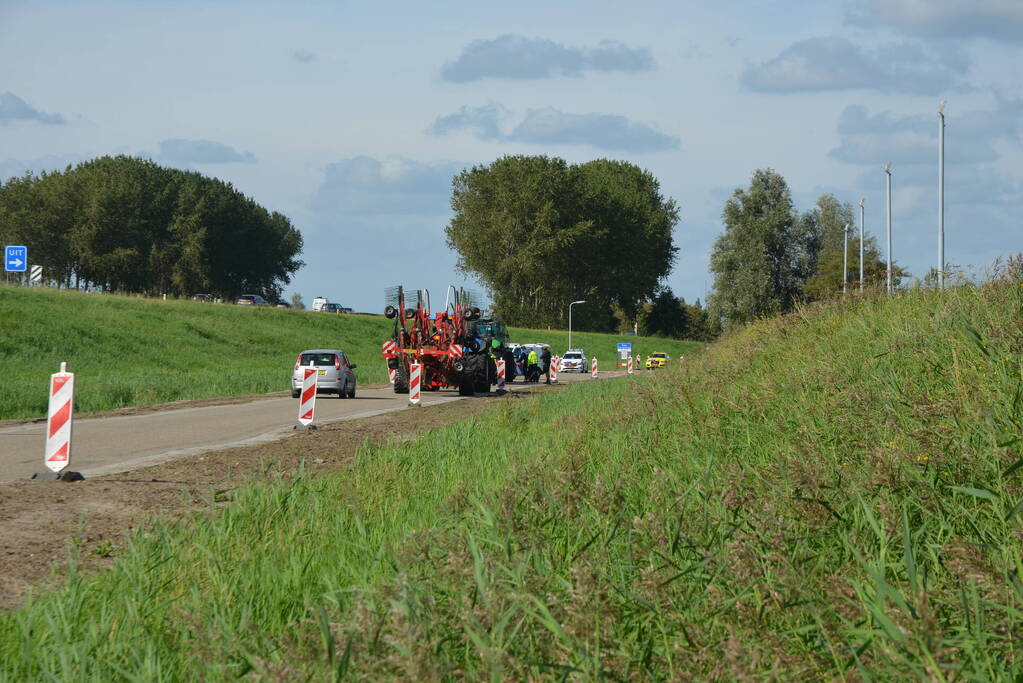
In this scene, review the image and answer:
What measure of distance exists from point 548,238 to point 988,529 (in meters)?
95.1

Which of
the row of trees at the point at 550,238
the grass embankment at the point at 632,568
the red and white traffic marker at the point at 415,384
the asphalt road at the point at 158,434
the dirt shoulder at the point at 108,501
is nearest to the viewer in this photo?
the grass embankment at the point at 632,568

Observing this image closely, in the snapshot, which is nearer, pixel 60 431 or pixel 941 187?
pixel 60 431

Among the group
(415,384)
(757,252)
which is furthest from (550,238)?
(415,384)

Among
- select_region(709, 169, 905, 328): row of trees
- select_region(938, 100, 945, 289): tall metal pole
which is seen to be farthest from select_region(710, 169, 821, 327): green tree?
select_region(938, 100, 945, 289): tall metal pole

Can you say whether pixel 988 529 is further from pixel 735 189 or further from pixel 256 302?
pixel 256 302

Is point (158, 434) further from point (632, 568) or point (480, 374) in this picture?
point (480, 374)

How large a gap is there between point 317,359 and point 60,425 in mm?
22139

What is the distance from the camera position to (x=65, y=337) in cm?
5525

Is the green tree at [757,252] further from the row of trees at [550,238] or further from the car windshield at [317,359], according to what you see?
the car windshield at [317,359]

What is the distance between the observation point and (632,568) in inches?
184

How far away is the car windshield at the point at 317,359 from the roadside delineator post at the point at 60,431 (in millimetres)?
21576

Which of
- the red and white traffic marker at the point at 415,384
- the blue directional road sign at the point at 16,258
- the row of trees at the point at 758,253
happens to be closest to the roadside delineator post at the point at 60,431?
the red and white traffic marker at the point at 415,384

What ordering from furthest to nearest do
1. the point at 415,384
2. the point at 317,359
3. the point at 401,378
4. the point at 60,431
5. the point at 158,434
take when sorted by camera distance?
the point at 401,378 → the point at 317,359 → the point at 415,384 → the point at 158,434 → the point at 60,431

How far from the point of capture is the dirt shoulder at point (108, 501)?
24.2ft
